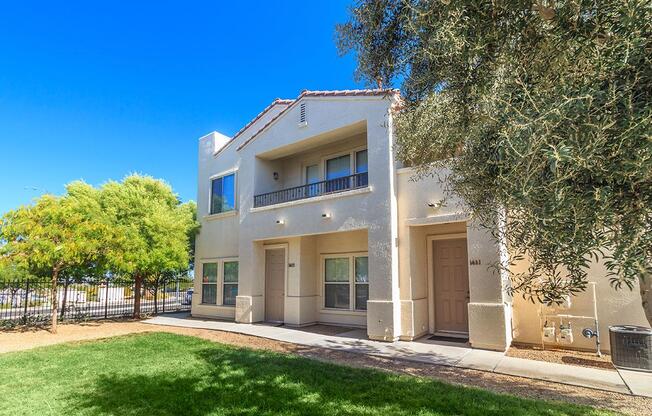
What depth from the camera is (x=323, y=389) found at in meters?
6.54

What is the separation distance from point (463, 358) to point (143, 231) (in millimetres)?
13850

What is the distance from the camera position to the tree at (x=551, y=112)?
286cm

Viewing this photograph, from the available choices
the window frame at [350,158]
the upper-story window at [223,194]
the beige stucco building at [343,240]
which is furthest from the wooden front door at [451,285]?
the upper-story window at [223,194]

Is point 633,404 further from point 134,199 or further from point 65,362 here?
point 134,199

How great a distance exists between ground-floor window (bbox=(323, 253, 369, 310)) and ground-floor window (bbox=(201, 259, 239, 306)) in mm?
4617

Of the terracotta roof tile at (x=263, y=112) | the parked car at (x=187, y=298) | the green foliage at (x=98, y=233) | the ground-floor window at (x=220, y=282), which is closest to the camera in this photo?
the green foliage at (x=98, y=233)

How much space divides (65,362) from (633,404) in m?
11.6

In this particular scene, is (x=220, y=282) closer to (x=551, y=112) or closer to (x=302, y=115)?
(x=302, y=115)

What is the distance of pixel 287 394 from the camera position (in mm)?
6305

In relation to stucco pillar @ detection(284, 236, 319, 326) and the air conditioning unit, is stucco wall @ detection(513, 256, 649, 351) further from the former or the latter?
stucco pillar @ detection(284, 236, 319, 326)

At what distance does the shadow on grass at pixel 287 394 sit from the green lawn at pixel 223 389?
0.05 ft

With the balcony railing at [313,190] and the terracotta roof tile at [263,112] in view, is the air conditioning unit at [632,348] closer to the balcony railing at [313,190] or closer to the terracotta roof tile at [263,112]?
the balcony railing at [313,190]

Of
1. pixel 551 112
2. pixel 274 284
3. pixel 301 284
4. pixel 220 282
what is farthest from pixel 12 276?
pixel 551 112

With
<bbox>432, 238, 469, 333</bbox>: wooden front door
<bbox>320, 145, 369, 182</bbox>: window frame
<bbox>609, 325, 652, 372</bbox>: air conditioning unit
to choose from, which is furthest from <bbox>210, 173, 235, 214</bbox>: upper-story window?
<bbox>609, 325, 652, 372</bbox>: air conditioning unit
